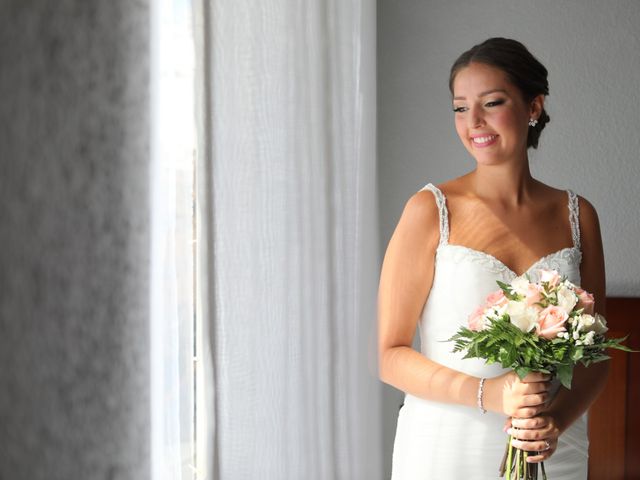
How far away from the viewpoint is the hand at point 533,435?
1.30 m

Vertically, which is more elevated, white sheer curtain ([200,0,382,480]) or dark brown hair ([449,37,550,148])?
dark brown hair ([449,37,550,148])

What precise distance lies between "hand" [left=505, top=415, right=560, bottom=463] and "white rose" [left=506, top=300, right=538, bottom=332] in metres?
0.20

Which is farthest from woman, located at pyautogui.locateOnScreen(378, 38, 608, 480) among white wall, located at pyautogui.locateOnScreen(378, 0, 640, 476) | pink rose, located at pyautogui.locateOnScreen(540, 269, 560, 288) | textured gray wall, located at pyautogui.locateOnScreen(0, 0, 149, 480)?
textured gray wall, located at pyautogui.locateOnScreen(0, 0, 149, 480)

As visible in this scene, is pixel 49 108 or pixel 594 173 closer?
pixel 49 108

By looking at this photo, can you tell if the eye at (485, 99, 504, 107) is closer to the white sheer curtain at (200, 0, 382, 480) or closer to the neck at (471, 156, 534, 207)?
the neck at (471, 156, 534, 207)

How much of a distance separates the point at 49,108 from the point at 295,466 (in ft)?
4.50

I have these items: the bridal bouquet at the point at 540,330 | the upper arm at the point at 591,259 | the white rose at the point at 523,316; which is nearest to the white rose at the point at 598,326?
the bridal bouquet at the point at 540,330

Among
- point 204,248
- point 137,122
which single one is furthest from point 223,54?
point 137,122

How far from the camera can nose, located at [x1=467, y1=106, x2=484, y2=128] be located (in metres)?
1.54

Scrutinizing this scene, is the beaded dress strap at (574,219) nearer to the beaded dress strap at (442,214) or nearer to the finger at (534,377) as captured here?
the beaded dress strap at (442,214)

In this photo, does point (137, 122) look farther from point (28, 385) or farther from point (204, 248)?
point (204, 248)

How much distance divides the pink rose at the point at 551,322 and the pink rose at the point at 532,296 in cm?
2

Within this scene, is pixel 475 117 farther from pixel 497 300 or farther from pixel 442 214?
pixel 497 300

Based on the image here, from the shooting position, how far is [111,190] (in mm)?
191
